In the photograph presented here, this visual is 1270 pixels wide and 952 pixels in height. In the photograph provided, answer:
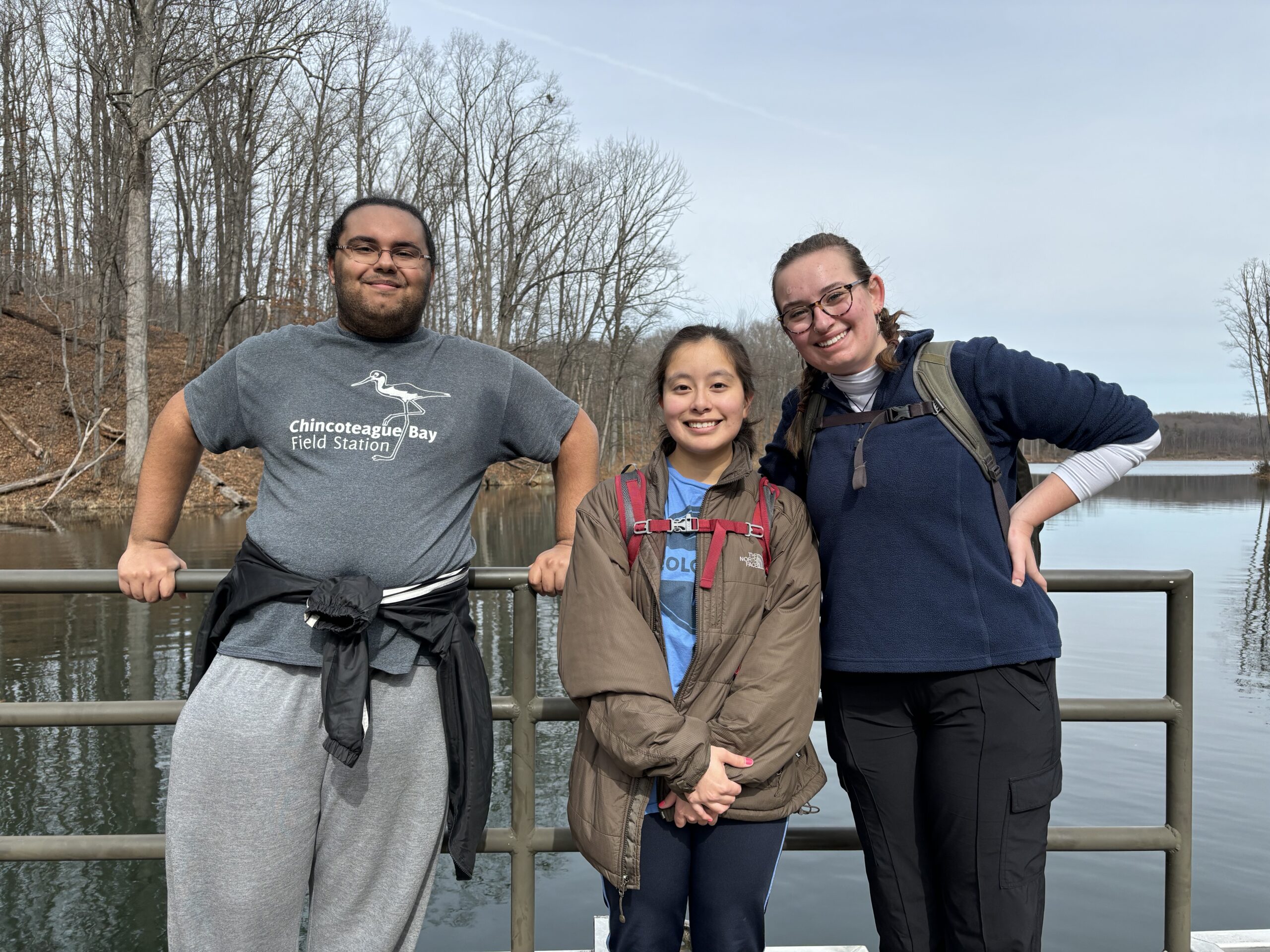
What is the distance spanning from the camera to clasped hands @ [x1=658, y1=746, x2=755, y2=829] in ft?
6.53

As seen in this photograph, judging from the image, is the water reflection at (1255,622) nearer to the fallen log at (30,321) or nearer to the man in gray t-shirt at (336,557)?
the man in gray t-shirt at (336,557)

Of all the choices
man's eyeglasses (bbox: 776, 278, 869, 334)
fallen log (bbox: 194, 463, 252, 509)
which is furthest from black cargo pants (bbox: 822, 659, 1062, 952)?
fallen log (bbox: 194, 463, 252, 509)

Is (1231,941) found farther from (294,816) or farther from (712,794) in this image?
(294,816)

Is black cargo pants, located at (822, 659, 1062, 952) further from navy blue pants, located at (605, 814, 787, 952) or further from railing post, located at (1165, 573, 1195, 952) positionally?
railing post, located at (1165, 573, 1195, 952)

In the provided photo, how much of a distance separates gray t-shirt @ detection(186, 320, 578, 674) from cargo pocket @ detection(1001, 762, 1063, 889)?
1390 millimetres

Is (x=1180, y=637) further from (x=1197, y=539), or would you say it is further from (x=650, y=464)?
(x=1197, y=539)

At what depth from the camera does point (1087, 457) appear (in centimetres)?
228

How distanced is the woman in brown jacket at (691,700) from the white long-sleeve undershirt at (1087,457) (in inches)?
14.3

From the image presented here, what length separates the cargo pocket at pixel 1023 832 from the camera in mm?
2068

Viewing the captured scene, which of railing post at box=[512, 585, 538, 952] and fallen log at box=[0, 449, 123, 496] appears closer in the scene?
railing post at box=[512, 585, 538, 952]

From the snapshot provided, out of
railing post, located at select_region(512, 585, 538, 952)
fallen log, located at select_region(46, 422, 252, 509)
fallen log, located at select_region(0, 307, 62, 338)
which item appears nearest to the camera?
railing post, located at select_region(512, 585, 538, 952)

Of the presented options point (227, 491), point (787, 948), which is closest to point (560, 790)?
point (787, 948)

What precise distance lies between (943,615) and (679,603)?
23.8 inches

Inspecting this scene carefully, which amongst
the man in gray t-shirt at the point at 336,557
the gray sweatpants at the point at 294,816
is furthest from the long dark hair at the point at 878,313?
the gray sweatpants at the point at 294,816
